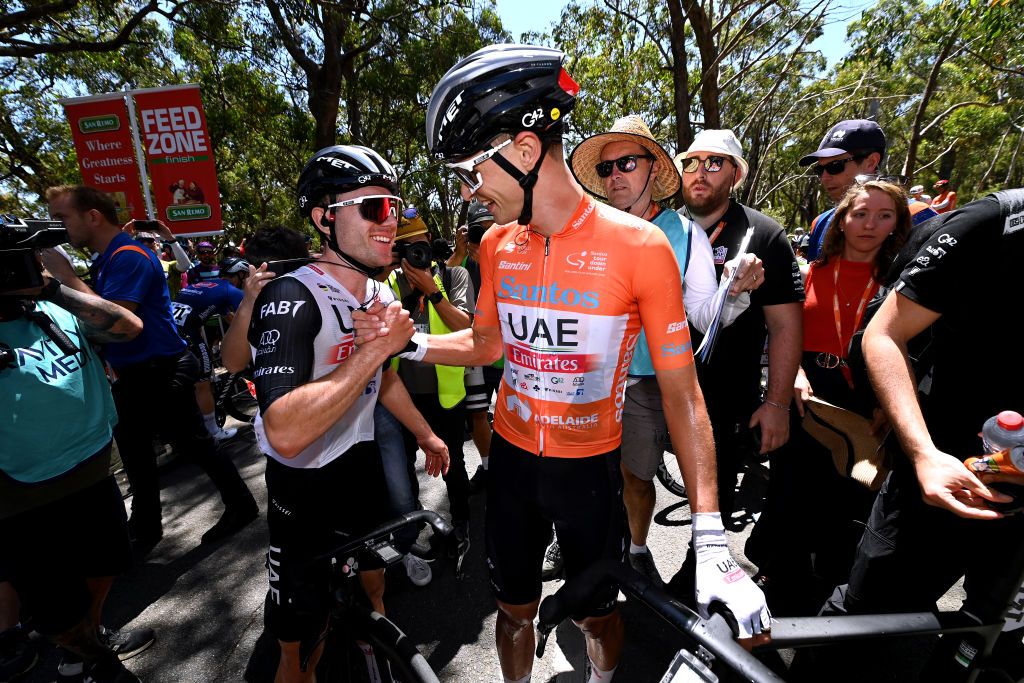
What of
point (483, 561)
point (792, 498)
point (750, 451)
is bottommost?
point (483, 561)

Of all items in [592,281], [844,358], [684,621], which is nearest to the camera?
[684,621]

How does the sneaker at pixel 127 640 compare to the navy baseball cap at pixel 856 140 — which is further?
the navy baseball cap at pixel 856 140

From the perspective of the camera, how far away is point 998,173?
2800cm

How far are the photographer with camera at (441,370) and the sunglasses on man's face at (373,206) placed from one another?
118 centimetres

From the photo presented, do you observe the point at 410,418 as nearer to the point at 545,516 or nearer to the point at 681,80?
the point at 545,516

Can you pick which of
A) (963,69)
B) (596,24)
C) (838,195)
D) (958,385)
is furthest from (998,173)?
(958,385)

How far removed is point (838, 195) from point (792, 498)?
244cm

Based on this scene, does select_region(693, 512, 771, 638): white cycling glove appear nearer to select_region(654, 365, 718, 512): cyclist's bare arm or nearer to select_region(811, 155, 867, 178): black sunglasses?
select_region(654, 365, 718, 512): cyclist's bare arm

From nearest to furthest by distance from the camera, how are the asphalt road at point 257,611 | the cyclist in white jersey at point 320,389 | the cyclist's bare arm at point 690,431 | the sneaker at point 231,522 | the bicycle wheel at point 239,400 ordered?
the cyclist's bare arm at point 690,431, the cyclist in white jersey at point 320,389, the asphalt road at point 257,611, the sneaker at point 231,522, the bicycle wheel at point 239,400

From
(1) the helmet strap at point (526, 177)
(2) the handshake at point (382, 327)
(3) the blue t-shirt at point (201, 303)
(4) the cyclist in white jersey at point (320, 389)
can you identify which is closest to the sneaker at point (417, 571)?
(4) the cyclist in white jersey at point (320, 389)

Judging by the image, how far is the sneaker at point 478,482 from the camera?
4754mm

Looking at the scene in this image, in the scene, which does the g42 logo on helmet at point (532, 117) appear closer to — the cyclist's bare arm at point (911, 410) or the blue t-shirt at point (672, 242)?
the blue t-shirt at point (672, 242)

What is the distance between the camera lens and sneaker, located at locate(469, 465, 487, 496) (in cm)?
475

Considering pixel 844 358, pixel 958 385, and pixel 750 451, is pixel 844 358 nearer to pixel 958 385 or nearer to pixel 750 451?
pixel 958 385
